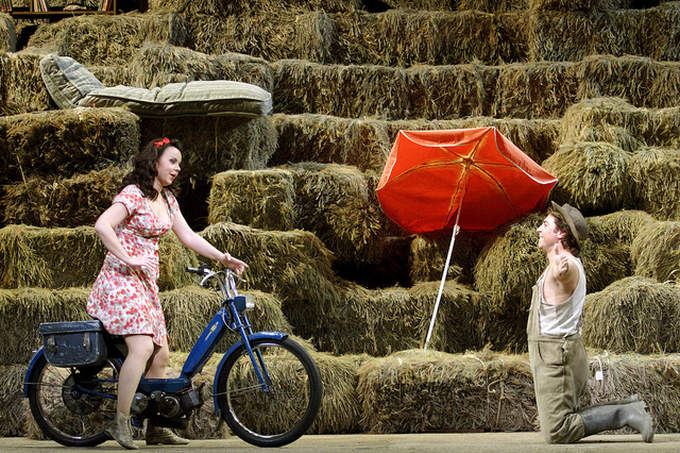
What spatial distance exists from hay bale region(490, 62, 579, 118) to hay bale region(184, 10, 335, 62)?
149 centimetres

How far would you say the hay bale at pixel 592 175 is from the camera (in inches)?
183

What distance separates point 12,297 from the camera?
3732 mm

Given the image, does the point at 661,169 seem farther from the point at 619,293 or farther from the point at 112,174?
the point at 112,174

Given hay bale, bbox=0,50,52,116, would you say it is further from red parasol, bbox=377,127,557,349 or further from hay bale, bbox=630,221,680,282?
hay bale, bbox=630,221,680,282

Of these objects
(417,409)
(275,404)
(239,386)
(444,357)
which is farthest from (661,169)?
(239,386)

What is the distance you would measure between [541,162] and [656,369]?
7.26 ft

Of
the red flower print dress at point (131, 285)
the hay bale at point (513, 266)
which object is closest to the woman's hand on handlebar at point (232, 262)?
the red flower print dress at point (131, 285)

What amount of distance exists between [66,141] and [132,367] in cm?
226

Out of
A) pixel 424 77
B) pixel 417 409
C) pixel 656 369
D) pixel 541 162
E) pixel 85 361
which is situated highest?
pixel 424 77

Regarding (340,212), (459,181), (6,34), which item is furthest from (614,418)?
(6,34)

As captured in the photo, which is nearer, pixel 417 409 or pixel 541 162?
pixel 417 409

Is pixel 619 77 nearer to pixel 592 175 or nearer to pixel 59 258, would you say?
pixel 592 175

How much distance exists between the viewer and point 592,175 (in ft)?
15.2

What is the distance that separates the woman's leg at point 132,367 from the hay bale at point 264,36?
4.07 metres
